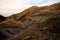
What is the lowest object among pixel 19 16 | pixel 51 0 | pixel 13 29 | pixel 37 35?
pixel 37 35


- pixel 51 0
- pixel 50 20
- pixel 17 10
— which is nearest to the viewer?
pixel 50 20

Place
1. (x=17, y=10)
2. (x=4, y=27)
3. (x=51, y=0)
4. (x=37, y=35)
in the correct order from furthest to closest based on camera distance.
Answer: (x=51, y=0), (x=17, y=10), (x=4, y=27), (x=37, y=35)

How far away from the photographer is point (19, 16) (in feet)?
7.62

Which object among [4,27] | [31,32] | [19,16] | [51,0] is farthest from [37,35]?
[51,0]

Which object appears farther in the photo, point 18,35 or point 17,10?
point 17,10

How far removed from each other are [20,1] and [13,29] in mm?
1138

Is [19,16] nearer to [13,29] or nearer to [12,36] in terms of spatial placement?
[13,29]

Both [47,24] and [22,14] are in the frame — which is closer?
[47,24]

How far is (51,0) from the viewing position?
2.79 m

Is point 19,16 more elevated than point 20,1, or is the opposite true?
point 20,1

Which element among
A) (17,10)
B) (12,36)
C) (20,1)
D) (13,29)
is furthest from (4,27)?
(20,1)

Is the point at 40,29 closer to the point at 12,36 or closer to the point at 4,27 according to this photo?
the point at 12,36

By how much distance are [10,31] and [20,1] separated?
1212 millimetres

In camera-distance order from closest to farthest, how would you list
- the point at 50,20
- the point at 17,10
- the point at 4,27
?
the point at 50,20, the point at 4,27, the point at 17,10
